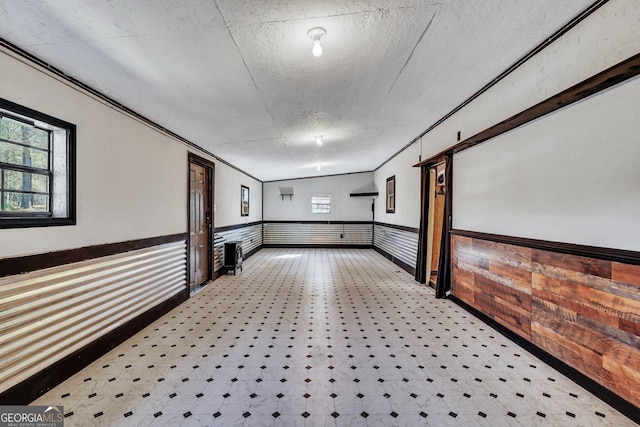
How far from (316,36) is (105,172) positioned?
2.57m

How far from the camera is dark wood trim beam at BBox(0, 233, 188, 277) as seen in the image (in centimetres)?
202

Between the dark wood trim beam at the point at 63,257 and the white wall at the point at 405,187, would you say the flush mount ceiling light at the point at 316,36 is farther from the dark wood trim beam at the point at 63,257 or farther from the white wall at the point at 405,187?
the white wall at the point at 405,187

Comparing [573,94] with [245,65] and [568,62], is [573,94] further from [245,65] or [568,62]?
[245,65]

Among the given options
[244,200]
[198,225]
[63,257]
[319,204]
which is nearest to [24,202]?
[63,257]

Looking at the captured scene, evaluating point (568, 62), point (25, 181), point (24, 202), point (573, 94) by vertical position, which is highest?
point (568, 62)

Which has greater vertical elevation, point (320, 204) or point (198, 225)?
point (320, 204)

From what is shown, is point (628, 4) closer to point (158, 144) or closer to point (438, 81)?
point (438, 81)

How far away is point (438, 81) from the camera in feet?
10.8

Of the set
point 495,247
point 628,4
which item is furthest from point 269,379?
point 628,4

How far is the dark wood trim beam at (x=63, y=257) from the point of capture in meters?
2.02

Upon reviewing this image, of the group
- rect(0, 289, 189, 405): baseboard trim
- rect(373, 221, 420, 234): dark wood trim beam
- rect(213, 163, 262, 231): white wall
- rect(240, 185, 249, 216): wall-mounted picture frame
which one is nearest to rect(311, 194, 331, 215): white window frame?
rect(373, 221, 420, 234): dark wood trim beam

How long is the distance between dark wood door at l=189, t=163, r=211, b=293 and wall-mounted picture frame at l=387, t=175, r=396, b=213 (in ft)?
16.6

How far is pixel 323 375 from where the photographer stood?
8.21ft

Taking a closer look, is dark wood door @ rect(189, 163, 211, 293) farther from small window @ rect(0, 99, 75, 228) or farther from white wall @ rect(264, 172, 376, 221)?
white wall @ rect(264, 172, 376, 221)
